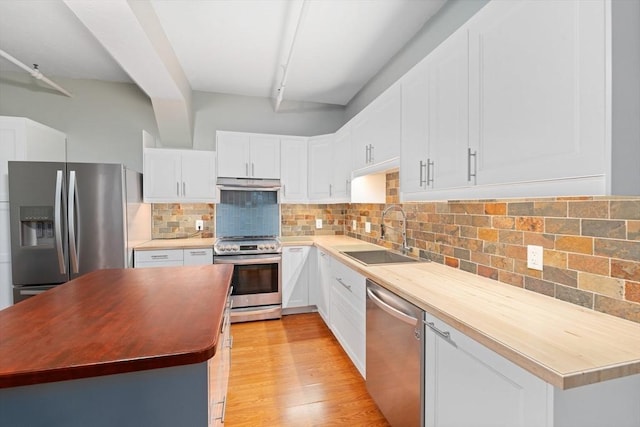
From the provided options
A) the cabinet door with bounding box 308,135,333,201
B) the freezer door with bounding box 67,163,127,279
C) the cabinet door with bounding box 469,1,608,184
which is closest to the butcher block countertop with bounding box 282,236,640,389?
the cabinet door with bounding box 469,1,608,184

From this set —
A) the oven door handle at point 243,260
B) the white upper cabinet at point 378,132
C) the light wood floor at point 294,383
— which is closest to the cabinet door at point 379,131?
the white upper cabinet at point 378,132

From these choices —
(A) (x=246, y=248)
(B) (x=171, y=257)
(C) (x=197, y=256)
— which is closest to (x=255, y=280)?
(A) (x=246, y=248)

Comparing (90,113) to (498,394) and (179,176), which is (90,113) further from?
(498,394)

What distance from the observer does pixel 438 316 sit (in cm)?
122

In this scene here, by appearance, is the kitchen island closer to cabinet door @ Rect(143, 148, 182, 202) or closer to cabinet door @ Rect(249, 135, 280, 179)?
cabinet door @ Rect(143, 148, 182, 202)

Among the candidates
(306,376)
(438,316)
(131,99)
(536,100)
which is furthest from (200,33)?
(306,376)

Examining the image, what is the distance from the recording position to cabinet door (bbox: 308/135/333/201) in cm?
363

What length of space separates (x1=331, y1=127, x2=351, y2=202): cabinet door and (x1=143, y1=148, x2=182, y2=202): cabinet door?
6.03 ft

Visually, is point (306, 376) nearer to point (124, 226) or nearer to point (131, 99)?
point (124, 226)

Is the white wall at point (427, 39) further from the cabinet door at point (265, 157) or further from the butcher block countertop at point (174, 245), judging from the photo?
the butcher block countertop at point (174, 245)

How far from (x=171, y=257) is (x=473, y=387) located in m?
2.96

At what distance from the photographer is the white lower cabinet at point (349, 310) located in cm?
209

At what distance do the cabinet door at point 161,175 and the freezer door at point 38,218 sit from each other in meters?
0.78

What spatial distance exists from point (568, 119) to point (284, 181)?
3005 mm
